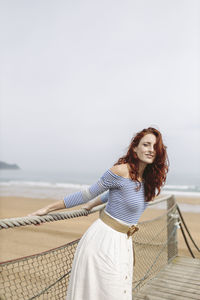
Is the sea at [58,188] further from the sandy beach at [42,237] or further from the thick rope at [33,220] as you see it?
the thick rope at [33,220]

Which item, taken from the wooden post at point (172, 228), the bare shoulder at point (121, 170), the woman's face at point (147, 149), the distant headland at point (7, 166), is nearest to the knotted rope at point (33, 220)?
the bare shoulder at point (121, 170)

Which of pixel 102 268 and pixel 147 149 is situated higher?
pixel 147 149

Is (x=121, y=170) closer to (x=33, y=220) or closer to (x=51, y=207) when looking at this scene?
(x=51, y=207)

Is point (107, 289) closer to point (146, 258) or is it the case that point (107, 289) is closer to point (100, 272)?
point (100, 272)

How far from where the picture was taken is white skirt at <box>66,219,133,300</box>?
1770mm

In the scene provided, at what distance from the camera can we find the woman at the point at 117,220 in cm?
178

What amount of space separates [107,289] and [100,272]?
0.35 ft

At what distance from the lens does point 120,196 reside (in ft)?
6.15

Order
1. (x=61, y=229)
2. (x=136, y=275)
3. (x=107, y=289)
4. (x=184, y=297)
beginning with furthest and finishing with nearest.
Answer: (x=61, y=229), (x=136, y=275), (x=184, y=297), (x=107, y=289)

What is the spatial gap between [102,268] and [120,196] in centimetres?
46

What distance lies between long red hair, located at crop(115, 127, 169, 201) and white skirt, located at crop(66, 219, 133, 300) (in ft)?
1.28

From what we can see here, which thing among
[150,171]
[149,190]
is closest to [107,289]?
[149,190]

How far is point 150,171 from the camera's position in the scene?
2.04 m

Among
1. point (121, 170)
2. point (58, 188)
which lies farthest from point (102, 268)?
point (58, 188)
